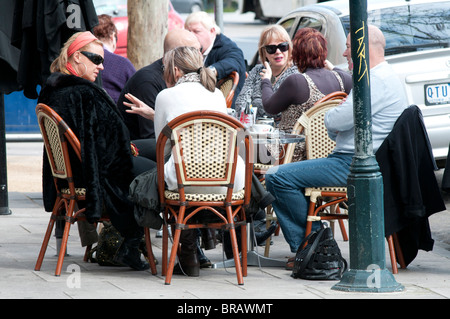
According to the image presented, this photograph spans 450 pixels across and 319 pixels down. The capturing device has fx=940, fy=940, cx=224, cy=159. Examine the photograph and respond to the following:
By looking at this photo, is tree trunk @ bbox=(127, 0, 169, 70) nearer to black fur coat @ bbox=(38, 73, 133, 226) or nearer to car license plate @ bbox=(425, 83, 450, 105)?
car license plate @ bbox=(425, 83, 450, 105)

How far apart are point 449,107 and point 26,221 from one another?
415 centimetres

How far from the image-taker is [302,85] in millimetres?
7176

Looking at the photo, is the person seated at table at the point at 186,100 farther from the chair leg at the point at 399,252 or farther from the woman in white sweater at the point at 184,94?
the chair leg at the point at 399,252

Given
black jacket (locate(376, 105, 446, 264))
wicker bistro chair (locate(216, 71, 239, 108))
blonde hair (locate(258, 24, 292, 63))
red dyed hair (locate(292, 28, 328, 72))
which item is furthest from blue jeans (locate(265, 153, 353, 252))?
wicker bistro chair (locate(216, 71, 239, 108))

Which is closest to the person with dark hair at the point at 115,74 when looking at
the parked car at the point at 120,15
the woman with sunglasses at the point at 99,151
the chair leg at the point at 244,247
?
the woman with sunglasses at the point at 99,151

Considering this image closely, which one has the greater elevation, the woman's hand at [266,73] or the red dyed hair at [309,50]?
the red dyed hair at [309,50]

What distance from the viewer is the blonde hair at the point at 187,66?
6.11m

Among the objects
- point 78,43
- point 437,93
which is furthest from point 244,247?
point 437,93

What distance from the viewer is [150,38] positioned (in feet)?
32.6

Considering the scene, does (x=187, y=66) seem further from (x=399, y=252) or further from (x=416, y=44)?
(x=416, y=44)

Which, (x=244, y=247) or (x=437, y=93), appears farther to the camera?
(x=437, y=93)

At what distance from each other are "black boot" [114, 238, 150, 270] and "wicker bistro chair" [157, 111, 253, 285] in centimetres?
58

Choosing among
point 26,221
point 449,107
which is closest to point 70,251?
point 26,221

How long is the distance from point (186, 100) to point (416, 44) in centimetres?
411
